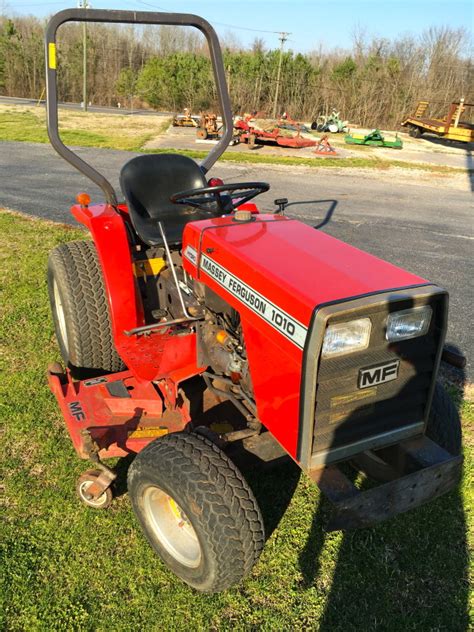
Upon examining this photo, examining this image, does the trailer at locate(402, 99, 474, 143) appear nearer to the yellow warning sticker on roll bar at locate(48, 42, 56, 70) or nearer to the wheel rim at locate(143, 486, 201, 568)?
the yellow warning sticker on roll bar at locate(48, 42, 56, 70)

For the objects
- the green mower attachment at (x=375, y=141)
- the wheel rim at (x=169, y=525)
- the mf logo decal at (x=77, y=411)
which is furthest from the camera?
the green mower attachment at (x=375, y=141)

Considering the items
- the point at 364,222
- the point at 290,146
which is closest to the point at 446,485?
the point at 364,222

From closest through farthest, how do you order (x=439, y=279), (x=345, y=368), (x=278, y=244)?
(x=345, y=368), (x=278, y=244), (x=439, y=279)

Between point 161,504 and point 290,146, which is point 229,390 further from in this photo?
point 290,146

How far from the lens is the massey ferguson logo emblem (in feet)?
5.99

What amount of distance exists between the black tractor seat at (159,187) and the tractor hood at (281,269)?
0.58m

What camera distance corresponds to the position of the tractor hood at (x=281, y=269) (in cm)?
179

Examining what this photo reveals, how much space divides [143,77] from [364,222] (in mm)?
26085

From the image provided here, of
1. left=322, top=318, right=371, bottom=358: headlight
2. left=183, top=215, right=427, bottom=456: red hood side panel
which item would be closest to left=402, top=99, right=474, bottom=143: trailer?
left=183, top=215, right=427, bottom=456: red hood side panel

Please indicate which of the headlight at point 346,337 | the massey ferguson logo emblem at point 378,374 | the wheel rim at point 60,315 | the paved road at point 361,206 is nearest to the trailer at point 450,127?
the paved road at point 361,206

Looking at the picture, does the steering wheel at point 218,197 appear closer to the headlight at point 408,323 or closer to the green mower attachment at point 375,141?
the headlight at point 408,323

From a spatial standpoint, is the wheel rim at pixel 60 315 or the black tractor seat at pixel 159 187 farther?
the wheel rim at pixel 60 315

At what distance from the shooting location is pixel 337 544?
236 cm

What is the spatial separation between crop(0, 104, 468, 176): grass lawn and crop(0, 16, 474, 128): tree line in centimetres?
906
